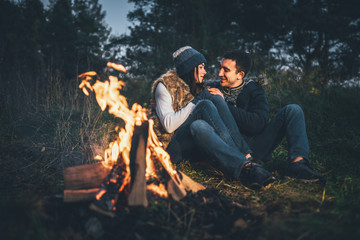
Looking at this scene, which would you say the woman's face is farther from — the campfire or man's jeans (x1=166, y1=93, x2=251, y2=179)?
the campfire

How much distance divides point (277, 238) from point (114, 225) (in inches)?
45.0

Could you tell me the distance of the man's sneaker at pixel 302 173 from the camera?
2404 millimetres

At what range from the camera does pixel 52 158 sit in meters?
3.34

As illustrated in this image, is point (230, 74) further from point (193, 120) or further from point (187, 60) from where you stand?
point (193, 120)

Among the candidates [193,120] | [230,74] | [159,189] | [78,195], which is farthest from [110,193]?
[230,74]

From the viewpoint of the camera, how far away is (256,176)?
2.35 meters

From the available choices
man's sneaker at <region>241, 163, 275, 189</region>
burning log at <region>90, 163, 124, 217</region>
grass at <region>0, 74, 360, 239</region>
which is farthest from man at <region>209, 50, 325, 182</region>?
burning log at <region>90, 163, 124, 217</region>

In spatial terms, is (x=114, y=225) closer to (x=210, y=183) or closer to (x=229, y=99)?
(x=210, y=183)

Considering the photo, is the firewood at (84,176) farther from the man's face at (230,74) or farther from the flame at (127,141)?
the man's face at (230,74)

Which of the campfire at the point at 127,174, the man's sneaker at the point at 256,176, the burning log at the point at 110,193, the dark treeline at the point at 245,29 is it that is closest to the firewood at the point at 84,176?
the campfire at the point at 127,174

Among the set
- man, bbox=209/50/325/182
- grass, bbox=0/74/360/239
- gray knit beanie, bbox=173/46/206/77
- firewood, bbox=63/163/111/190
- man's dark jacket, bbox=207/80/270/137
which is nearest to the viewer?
grass, bbox=0/74/360/239

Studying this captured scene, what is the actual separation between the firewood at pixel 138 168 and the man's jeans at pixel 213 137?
0.76 meters

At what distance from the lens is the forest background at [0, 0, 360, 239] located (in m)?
2.57

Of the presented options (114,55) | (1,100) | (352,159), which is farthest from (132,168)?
(114,55)
